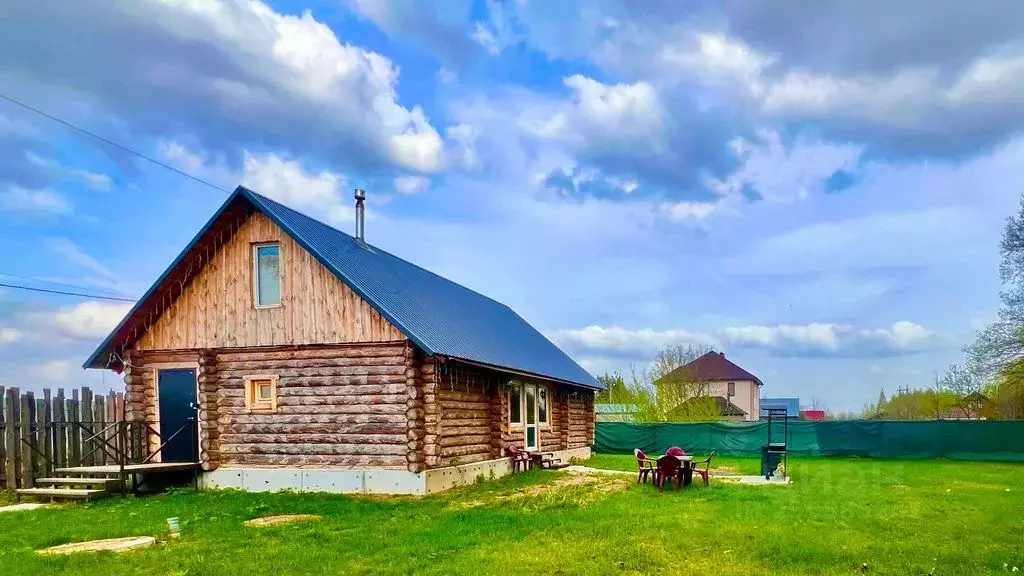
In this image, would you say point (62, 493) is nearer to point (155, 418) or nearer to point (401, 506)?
point (155, 418)

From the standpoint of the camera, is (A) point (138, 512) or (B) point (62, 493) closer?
(A) point (138, 512)

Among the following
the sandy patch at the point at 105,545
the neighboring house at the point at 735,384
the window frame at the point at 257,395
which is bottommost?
the neighboring house at the point at 735,384

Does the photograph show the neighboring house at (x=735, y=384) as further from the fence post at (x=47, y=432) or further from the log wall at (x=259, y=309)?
the fence post at (x=47, y=432)

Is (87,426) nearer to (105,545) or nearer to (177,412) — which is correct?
(177,412)

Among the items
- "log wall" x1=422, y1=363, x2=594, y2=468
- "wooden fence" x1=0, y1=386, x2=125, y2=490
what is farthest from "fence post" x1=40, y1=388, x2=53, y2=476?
"log wall" x1=422, y1=363, x2=594, y2=468

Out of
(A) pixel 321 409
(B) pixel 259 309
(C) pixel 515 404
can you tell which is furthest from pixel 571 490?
(B) pixel 259 309

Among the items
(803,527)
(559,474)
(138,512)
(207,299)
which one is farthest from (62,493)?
(803,527)

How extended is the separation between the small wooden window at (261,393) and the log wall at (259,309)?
0.79 m

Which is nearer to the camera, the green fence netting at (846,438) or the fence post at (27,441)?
the fence post at (27,441)

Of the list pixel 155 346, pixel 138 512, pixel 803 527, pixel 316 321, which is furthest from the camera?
pixel 155 346

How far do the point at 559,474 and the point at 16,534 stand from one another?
469 inches

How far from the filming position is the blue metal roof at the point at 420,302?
15242 mm

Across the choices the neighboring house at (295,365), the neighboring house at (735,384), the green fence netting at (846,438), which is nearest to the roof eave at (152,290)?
the neighboring house at (295,365)

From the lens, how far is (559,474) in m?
19.4
